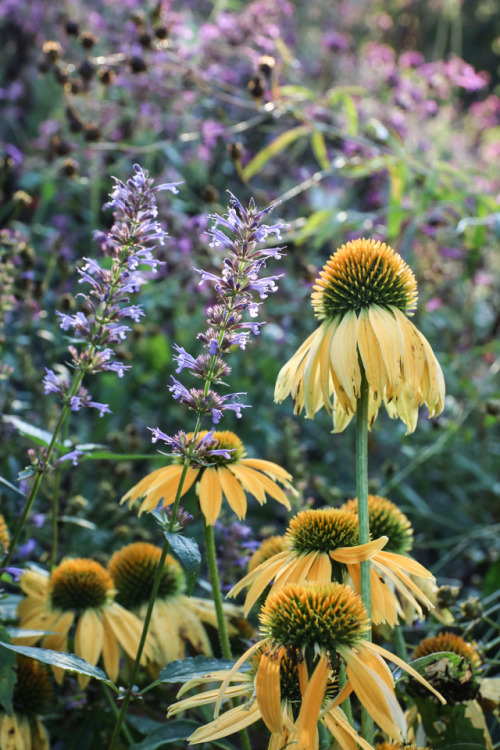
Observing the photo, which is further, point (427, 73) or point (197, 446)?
point (427, 73)

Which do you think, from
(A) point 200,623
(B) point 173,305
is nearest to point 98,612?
(A) point 200,623

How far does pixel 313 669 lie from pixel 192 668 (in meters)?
0.26

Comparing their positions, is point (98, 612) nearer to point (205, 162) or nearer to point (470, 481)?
point (470, 481)

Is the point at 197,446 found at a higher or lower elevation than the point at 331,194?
lower

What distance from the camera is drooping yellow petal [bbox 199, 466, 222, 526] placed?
3.99 ft

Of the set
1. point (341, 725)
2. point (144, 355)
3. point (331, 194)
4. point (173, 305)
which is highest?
point (331, 194)

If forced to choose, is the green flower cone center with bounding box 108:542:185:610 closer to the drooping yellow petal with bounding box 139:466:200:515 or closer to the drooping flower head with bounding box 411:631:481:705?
the drooping yellow petal with bounding box 139:466:200:515

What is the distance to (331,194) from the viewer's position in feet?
14.6

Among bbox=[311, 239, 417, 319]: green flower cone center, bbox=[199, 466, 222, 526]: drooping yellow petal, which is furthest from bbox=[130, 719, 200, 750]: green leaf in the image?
bbox=[311, 239, 417, 319]: green flower cone center

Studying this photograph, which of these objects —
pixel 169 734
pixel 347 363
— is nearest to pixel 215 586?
pixel 169 734

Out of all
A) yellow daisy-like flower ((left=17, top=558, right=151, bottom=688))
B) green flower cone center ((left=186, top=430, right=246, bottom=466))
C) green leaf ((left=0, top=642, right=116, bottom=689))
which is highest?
green flower cone center ((left=186, top=430, right=246, bottom=466))

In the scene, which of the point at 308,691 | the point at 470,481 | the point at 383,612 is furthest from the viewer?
the point at 470,481

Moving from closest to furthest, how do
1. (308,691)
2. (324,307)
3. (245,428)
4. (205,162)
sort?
(308,691)
(324,307)
(245,428)
(205,162)

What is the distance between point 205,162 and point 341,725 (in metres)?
3.80
